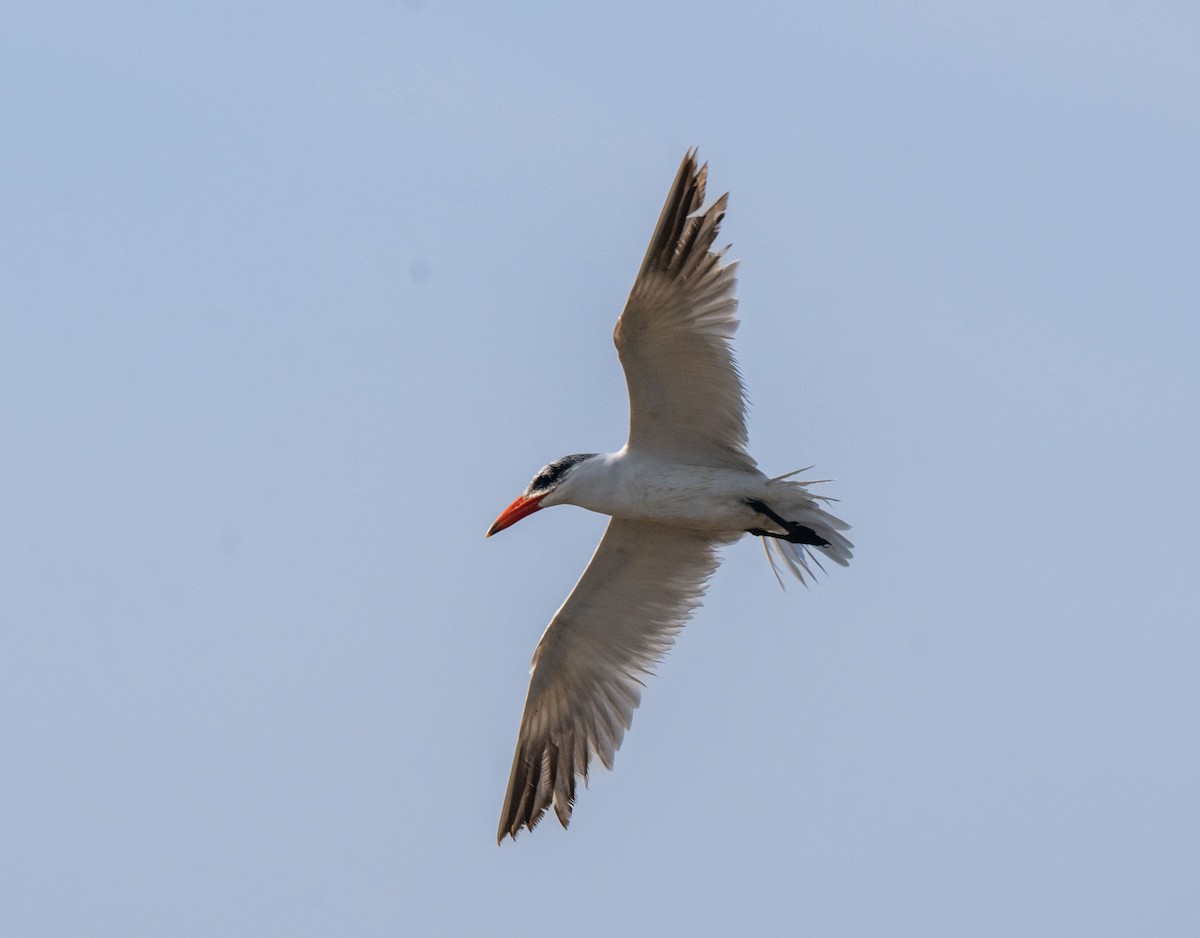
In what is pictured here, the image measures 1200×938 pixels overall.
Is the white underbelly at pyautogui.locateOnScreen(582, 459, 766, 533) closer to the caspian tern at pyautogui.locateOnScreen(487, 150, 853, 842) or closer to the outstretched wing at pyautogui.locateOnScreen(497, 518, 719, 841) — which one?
the caspian tern at pyautogui.locateOnScreen(487, 150, 853, 842)

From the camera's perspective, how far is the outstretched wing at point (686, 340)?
38.2 feet

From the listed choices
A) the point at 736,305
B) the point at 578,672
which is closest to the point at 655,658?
the point at 578,672

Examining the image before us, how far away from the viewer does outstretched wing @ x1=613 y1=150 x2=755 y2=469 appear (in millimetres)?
11633

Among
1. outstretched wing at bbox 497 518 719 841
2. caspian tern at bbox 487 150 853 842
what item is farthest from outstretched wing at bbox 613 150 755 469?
outstretched wing at bbox 497 518 719 841

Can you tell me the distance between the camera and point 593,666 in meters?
13.5

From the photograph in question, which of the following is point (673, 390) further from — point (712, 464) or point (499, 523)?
point (499, 523)

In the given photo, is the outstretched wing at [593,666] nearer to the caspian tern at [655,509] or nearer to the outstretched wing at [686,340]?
the caspian tern at [655,509]

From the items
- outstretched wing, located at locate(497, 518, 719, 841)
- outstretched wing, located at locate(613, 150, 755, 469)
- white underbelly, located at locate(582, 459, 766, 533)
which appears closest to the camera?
outstretched wing, located at locate(613, 150, 755, 469)

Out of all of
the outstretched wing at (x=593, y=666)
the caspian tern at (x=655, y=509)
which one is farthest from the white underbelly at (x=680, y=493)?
the outstretched wing at (x=593, y=666)

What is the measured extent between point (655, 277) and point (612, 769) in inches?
144

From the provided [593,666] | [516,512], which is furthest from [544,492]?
[593,666]

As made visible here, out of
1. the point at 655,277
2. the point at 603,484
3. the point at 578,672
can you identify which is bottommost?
the point at 578,672

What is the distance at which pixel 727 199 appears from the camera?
11750 mm

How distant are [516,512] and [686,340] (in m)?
1.80
